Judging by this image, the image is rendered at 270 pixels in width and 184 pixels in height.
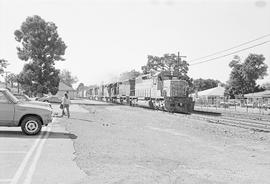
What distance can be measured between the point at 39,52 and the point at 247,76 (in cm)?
4622

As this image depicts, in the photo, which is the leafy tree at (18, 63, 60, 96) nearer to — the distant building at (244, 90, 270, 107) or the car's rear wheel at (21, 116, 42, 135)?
the distant building at (244, 90, 270, 107)

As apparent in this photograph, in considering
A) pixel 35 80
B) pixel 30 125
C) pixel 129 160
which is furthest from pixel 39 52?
pixel 129 160

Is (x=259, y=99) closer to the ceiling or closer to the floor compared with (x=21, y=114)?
closer to the ceiling

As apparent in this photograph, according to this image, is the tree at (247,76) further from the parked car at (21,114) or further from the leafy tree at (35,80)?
the parked car at (21,114)

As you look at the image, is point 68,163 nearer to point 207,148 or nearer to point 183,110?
point 207,148

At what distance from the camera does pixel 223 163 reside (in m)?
8.58

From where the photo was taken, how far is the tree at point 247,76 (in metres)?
76.7

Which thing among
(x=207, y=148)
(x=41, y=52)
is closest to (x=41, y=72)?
(x=41, y=52)

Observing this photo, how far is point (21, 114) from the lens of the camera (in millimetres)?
12719

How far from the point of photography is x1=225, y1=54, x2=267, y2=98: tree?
252ft

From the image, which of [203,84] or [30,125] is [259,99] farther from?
[203,84]

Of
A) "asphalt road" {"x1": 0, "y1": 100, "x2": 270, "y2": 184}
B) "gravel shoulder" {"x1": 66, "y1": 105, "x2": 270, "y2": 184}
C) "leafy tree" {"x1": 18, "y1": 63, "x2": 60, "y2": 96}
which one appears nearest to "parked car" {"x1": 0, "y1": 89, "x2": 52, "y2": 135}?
"asphalt road" {"x1": 0, "y1": 100, "x2": 270, "y2": 184}

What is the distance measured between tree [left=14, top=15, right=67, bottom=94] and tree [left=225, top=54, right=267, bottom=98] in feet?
133

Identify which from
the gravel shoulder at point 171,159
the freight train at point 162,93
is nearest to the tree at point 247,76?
the freight train at point 162,93
